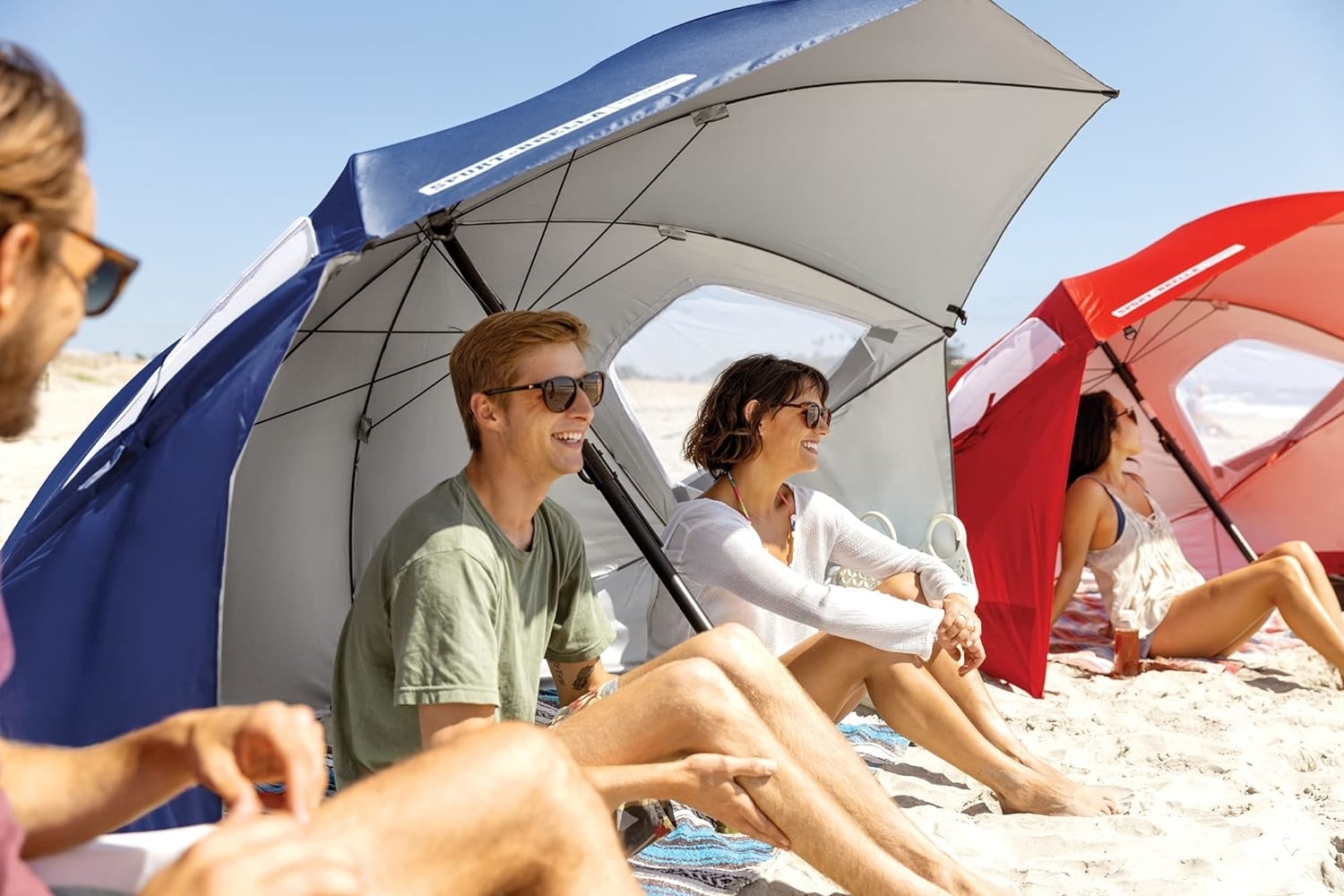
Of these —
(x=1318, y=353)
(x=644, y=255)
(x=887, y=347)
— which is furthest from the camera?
(x=1318, y=353)

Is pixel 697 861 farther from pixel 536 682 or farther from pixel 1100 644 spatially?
pixel 1100 644

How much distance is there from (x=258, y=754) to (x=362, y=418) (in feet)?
8.47

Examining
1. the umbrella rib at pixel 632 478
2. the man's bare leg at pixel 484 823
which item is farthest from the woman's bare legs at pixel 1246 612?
the man's bare leg at pixel 484 823

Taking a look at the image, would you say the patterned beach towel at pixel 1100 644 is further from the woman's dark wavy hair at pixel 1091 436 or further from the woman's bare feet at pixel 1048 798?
the woman's bare feet at pixel 1048 798

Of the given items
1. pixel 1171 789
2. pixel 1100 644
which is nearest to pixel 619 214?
pixel 1171 789

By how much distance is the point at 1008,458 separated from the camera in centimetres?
503

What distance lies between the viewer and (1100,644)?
5.73 meters

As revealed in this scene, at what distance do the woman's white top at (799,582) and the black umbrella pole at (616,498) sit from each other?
6 cm

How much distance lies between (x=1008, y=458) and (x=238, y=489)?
3.02 m

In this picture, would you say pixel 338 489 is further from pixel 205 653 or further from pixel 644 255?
pixel 205 653

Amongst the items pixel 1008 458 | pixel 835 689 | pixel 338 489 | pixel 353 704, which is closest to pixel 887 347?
pixel 1008 458

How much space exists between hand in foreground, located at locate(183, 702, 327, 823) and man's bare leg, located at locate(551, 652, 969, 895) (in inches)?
39.5

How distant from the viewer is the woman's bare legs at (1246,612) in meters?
4.80

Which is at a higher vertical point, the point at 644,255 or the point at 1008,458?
the point at 644,255
